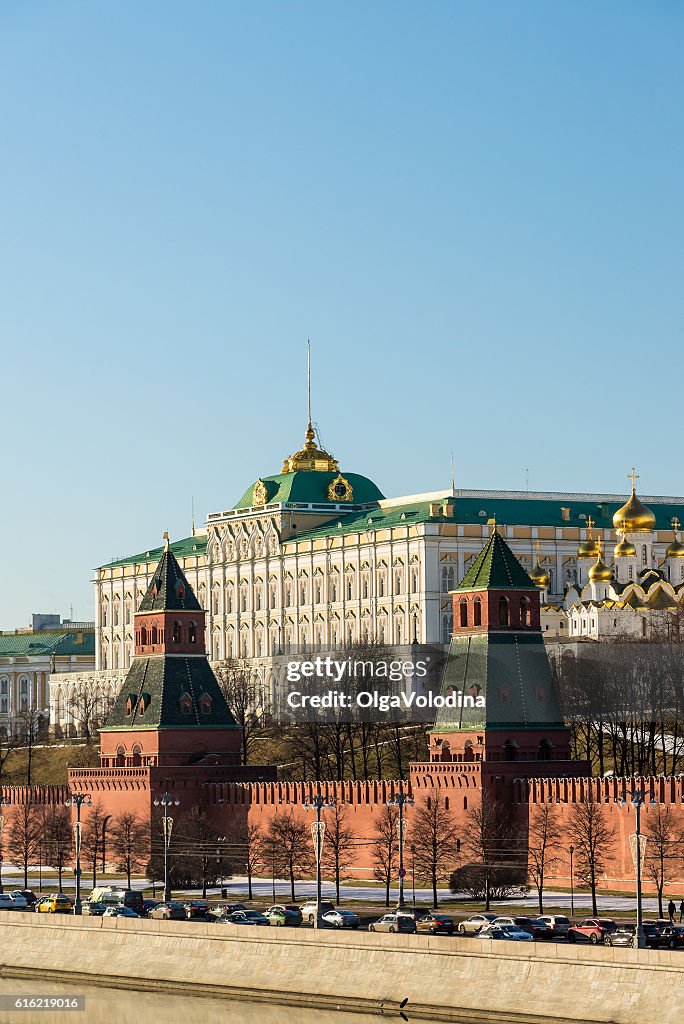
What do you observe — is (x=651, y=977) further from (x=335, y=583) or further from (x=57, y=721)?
(x=57, y=721)

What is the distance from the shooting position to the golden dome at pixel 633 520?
161125 mm

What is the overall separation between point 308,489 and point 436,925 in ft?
345

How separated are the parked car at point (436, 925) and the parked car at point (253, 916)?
15.4 ft

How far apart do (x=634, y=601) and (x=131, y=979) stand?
7632 cm

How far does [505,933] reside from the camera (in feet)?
240

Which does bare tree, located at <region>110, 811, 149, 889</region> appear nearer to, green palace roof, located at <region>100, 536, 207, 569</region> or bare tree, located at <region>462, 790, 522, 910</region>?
bare tree, located at <region>462, 790, 522, 910</region>

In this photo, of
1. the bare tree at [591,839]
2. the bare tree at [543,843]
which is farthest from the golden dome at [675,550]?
the bare tree at [591,839]

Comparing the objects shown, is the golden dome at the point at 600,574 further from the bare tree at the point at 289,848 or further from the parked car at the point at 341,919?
the parked car at the point at 341,919

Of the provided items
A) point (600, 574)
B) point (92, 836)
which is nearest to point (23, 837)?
point (92, 836)

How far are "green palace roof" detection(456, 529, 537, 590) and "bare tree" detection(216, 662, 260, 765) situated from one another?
32.8 metres

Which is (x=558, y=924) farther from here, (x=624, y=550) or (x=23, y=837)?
(x=624, y=550)

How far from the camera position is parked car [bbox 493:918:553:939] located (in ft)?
245

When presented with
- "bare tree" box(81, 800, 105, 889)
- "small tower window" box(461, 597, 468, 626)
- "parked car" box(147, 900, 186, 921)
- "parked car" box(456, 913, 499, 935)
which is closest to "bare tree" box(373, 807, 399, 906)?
"small tower window" box(461, 597, 468, 626)

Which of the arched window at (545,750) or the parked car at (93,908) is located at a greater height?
the arched window at (545,750)
